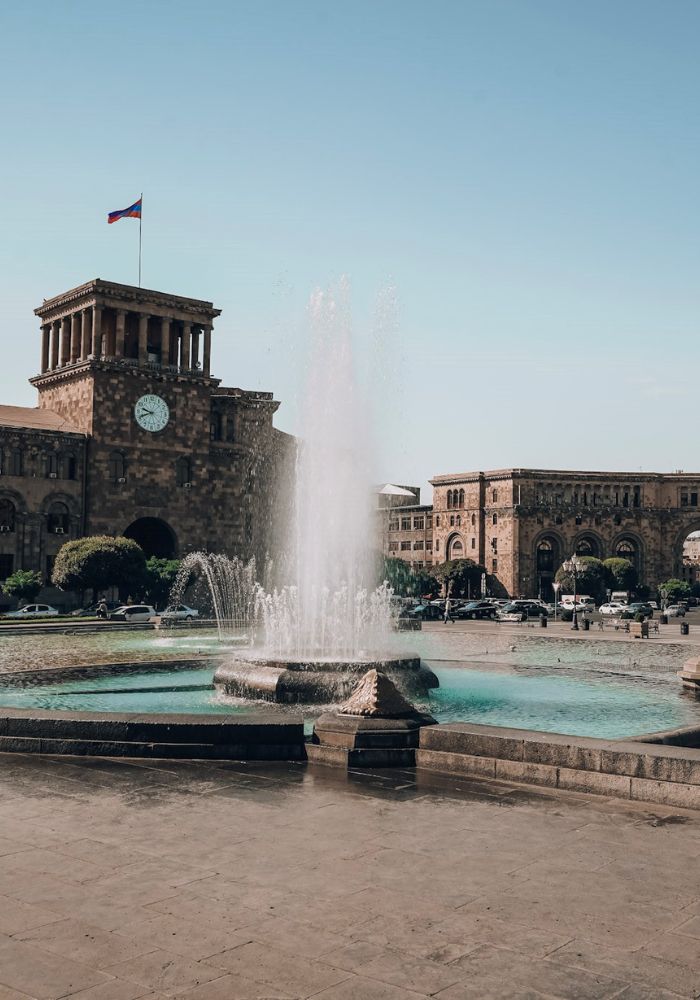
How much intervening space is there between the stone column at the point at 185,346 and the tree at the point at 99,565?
1953cm

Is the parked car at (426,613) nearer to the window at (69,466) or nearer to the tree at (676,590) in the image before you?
the window at (69,466)

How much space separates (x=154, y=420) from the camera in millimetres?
69000

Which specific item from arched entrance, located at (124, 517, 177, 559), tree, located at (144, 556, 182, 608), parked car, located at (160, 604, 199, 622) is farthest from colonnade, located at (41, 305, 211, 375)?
parked car, located at (160, 604, 199, 622)

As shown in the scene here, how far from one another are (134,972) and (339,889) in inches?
64.7

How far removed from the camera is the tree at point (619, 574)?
10075 centimetres

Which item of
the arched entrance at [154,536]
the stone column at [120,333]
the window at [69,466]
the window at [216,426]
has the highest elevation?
the stone column at [120,333]

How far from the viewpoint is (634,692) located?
1998cm

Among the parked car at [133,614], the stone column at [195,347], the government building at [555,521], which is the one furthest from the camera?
the government building at [555,521]

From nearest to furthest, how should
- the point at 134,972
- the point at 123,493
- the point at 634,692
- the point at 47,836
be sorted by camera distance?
1. the point at 134,972
2. the point at 47,836
3. the point at 634,692
4. the point at 123,493

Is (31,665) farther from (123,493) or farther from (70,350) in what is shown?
(70,350)

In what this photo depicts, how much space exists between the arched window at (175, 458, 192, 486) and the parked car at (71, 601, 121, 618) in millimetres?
12387

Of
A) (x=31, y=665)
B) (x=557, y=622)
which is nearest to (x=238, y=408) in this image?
(x=557, y=622)

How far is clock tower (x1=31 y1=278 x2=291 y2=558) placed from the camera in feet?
219

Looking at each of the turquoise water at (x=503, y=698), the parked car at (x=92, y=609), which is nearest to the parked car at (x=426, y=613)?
the parked car at (x=92, y=609)
